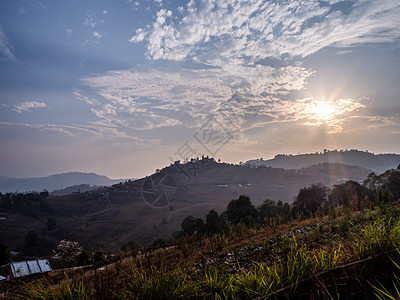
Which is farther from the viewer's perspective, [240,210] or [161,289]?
[240,210]

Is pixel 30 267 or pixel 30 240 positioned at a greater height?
pixel 30 267

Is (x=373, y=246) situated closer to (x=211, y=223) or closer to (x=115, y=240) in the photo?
(x=211, y=223)

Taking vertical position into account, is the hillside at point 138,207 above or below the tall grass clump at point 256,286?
below

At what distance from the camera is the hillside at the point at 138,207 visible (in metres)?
90.7

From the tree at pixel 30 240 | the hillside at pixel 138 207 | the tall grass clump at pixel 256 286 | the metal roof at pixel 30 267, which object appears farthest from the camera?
the hillside at pixel 138 207

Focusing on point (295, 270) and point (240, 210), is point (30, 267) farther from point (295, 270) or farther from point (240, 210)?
point (240, 210)

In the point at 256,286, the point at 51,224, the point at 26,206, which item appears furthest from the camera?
the point at 26,206

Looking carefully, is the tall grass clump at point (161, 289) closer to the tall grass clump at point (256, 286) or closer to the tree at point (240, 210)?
the tall grass clump at point (256, 286)

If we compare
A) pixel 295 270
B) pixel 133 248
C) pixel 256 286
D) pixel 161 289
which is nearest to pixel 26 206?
pixel 133 248

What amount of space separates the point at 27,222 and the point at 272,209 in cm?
11282

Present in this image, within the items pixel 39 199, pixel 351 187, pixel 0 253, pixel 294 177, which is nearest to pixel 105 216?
pixel 39 199

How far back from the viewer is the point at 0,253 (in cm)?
2633

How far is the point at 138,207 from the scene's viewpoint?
137 meters

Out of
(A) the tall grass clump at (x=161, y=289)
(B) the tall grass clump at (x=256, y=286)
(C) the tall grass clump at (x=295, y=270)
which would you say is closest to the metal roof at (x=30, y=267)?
(A) the tall grass clump at (x=161, y=289)
